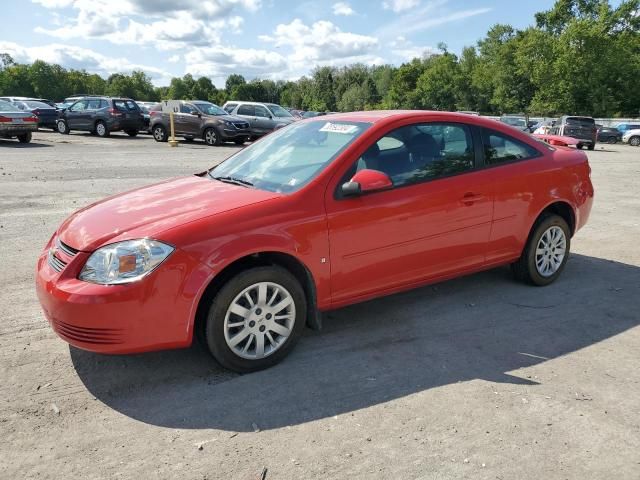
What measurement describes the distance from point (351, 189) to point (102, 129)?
2281cm

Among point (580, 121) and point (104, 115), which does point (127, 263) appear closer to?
point (104, 115)

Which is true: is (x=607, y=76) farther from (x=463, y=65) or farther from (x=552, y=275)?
(x=552, y=275)

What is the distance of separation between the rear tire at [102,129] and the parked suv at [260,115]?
5279mm

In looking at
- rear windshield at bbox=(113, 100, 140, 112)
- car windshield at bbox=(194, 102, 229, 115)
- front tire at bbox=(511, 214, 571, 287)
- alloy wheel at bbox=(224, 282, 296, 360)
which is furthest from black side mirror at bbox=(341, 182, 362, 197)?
rear windshield at bbox=(113, 100, 140, 112)

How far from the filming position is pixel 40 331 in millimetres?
4000

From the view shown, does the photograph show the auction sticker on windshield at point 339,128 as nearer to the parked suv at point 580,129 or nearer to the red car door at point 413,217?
the red car door at point 413,217

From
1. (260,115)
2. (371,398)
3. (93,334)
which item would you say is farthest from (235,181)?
(260,115)

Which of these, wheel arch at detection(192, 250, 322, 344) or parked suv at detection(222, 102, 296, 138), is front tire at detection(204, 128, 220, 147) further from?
wheel arch at detection(192, 250, 322, 344)

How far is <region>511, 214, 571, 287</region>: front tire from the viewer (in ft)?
16.4

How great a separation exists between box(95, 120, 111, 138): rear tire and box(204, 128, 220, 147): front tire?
4995 mm

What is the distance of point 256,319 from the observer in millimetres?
3455

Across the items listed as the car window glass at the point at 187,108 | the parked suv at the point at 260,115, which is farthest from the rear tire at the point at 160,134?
the parked suv at the point at 260,115

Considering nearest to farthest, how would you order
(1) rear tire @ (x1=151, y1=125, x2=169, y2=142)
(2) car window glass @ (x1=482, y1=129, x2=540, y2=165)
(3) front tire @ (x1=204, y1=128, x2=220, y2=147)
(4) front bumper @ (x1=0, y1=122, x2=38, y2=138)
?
(2) car window glass @ (x1=482, y1=129, x2=540, y2=165), (4) front bumper @ (x1=0, y1=122, x2=38, y2=138), (3) front tire @ (x1=204, y1=128, x2=220, y2=147), (1) rear tire @ (x1=151, y1=125, x2=169, y2=142)

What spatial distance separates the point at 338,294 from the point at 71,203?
6252 millimetres
